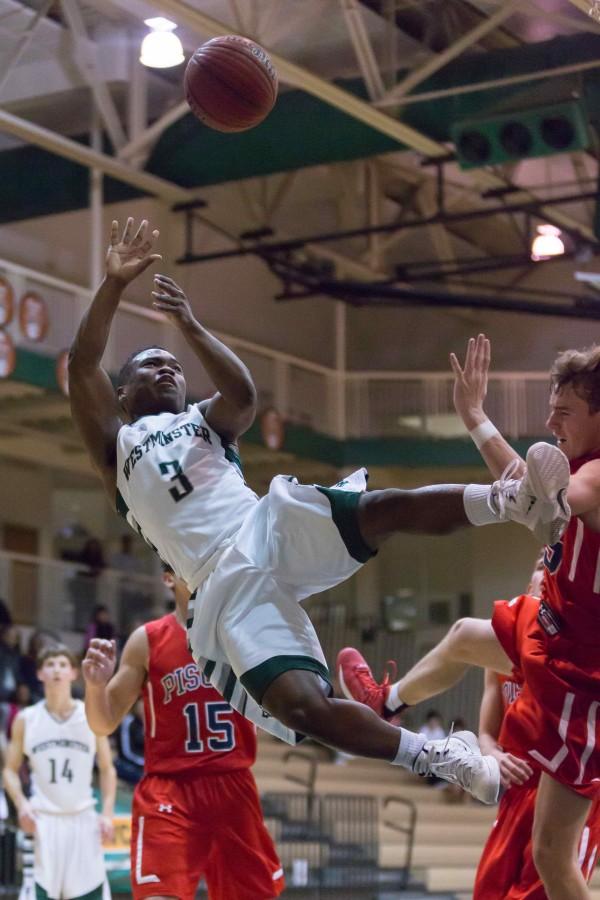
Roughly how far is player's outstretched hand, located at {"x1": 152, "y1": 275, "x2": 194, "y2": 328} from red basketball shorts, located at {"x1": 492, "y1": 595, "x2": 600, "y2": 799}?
1775 mm

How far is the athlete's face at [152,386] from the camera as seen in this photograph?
6.03 meters

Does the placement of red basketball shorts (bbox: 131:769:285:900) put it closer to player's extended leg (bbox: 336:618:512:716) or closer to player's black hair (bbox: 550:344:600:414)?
player's extended leg (bbox: 336:618:512:716)

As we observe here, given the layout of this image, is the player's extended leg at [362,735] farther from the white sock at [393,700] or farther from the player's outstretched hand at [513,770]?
the white sock at [393,700]

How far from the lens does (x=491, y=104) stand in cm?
1605

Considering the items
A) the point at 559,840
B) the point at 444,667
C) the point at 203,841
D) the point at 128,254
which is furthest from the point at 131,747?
the point at 559,840

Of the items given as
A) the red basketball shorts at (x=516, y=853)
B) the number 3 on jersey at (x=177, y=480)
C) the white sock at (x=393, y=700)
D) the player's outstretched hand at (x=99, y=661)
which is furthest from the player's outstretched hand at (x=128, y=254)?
the red basketball shorts at (x=516, y=853)

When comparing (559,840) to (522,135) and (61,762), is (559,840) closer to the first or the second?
(61,762)

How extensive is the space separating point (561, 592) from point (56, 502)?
19.6 m

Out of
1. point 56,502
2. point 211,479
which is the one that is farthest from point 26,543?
point 211,479

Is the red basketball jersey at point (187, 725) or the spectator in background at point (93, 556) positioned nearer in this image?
the red basketball jersey at point (187, 725)

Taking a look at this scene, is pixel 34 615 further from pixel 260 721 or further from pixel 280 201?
pixel 260 721

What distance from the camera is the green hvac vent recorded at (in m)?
15.4

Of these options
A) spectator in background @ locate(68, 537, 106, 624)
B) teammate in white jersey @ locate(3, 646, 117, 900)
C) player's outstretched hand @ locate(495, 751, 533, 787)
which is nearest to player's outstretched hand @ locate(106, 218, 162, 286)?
player's outstretched hand @ locate(495, 751, 533, 787)

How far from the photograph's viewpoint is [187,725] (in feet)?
23.5
